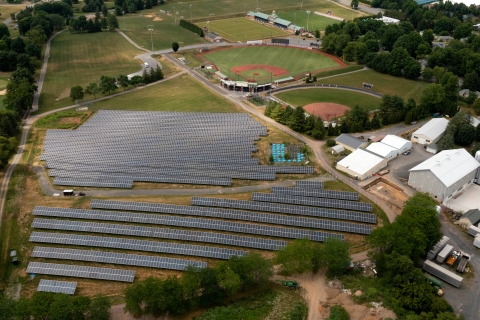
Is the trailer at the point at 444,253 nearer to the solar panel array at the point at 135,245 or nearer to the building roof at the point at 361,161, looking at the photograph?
the building roof at the point at 361,161

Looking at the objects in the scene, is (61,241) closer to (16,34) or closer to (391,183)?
(391,183)

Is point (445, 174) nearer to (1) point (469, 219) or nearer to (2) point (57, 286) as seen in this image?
(1) point (469, 219)

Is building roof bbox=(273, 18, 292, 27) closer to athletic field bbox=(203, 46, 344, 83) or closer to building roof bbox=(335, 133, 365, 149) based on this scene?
athletic field bbox=(203, 46, 344, 83)

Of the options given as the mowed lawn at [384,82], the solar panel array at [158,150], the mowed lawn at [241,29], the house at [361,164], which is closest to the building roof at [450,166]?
the house at [361,164]

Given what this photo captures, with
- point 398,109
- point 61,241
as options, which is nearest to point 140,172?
point 61,241

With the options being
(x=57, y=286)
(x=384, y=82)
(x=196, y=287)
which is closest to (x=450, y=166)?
(x=196, y=287)
